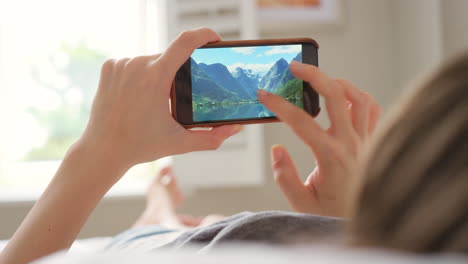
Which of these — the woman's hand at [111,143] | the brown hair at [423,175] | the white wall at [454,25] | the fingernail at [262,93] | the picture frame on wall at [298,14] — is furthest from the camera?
the picture frame on wall at [298,14]

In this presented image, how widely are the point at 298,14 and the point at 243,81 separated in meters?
1.92

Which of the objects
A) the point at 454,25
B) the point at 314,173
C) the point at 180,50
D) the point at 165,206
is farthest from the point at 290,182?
the point at 454,25

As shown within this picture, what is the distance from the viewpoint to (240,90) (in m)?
0.75

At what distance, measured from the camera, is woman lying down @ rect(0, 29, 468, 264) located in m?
0.24

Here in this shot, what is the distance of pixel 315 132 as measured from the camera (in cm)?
62

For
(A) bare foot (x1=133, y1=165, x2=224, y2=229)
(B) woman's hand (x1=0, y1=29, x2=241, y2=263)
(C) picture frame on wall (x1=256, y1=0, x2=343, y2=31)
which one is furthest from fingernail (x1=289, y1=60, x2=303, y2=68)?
(C) picture frame on wall (x1=256, y1=0, x2=343, y2=31)

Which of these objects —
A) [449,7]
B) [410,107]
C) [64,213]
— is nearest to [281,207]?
[449,7]

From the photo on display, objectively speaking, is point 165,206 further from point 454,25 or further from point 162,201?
point 454,25

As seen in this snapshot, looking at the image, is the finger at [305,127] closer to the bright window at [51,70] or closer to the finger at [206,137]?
the finger at [206,137]

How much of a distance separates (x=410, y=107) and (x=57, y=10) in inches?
102

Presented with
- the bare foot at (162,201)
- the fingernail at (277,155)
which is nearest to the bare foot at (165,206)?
the bare foot at (162,201)

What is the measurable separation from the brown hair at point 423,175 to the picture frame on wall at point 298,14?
234 cm

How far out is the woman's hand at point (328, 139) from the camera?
2.07ft

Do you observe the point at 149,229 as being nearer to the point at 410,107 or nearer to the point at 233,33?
the point at 410,107
